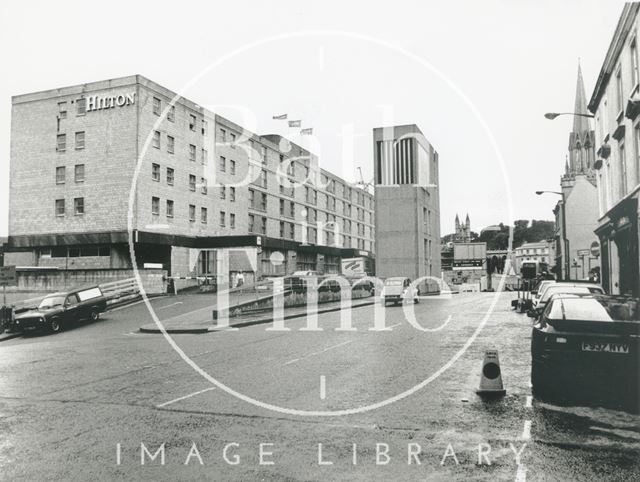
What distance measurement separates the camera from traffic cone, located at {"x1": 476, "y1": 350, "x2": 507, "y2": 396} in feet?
28.7

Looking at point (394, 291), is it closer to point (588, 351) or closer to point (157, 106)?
point (157, 106)

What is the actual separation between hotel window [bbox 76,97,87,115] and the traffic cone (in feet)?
139

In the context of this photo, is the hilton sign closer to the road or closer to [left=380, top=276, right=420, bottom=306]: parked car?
[left=380, top=276, right=420, bottom=306]: parked car

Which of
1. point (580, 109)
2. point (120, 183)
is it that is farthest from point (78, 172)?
point (580, 109)

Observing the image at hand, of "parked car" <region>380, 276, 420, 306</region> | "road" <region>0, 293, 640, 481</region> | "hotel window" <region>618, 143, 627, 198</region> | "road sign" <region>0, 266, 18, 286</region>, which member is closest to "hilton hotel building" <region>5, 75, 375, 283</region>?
"parked car" <region>380, 276, 420, 306</region>

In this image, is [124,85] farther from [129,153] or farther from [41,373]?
[41,373]

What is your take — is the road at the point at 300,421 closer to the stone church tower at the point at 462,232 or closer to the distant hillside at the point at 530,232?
the stone church tower at the point at 462,232

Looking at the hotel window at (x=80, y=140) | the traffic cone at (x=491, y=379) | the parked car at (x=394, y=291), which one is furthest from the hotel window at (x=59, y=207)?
the traffic cone at (x=491, y=379)

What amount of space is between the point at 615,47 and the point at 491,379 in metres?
19.4

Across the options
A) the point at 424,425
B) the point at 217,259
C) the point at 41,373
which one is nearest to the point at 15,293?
the point at 217,259

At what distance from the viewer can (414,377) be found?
33.6 feet

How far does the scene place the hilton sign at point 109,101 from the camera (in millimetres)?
42375

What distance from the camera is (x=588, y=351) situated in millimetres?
7941

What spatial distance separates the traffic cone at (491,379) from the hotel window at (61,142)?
140 feet
